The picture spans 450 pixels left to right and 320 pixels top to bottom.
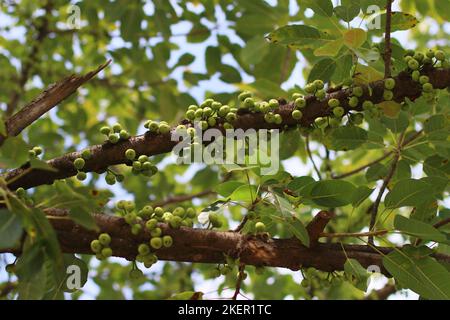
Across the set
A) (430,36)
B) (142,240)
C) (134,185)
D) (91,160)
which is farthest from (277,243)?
(430,36)

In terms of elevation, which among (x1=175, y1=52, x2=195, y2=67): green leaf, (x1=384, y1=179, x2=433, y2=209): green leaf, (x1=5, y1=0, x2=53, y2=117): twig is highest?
(x1=5, y1=0, x2=53, y2=117): twig

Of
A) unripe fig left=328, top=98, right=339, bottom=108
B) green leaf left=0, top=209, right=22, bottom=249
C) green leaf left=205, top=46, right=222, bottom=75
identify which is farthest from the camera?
green leaf left=205, top=46, right=222, bottom=75

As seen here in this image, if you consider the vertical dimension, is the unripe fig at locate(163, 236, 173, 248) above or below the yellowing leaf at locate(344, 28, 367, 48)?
below

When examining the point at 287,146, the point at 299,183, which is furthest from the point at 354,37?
the point at 287,146

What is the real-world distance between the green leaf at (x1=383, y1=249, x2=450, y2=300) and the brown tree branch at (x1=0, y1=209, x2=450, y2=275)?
77 mm

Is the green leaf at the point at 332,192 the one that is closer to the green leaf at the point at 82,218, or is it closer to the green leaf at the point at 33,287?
the green leaf at the point at 82,218

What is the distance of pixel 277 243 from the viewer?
221cm

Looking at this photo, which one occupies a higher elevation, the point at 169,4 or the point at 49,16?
the point at 49,16

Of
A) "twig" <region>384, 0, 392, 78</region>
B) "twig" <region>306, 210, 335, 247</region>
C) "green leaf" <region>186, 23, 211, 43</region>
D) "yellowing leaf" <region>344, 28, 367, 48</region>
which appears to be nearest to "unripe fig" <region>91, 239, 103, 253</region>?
"twig" <region>306, 210, 335, 247</region>

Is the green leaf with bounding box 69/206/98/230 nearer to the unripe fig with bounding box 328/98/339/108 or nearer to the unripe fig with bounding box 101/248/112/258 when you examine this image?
the unripe fig with bounding box 101/248/112/258

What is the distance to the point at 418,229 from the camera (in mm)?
2113

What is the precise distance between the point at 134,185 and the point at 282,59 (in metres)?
1.75

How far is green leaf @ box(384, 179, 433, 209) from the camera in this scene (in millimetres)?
2279
